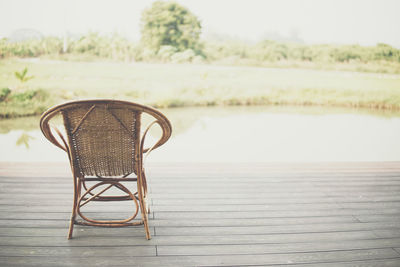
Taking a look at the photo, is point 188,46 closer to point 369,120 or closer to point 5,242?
point 369,120

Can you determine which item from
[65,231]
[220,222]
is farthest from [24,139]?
[220,222]

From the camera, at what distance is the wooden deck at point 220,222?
151cm

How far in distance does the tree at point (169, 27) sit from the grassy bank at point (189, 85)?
488 mm

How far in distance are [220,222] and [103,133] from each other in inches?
32.8

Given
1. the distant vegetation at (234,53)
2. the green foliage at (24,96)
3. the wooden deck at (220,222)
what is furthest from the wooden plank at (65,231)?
the distant vegetation at (234,53)

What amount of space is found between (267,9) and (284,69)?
142 centimetres

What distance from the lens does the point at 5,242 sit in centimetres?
156

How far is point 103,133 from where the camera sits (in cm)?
152

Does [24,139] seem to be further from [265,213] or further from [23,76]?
[265,213]

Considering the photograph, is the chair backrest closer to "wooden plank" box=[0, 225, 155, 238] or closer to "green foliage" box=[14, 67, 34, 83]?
"wooden plank" box=[0, 225, 155, 238]

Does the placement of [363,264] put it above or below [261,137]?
above

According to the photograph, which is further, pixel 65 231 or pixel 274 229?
pixel 274 229

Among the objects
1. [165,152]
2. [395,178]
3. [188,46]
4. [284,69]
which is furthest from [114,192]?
[284,69]

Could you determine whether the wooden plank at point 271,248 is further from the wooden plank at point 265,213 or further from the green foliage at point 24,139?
the green foliage at point 24,139
